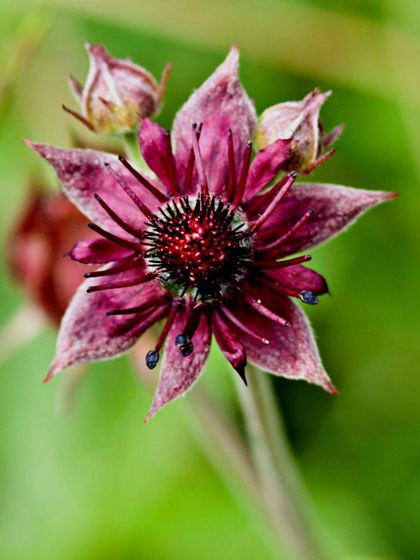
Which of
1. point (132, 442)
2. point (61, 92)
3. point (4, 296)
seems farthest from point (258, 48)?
point (132, 442)

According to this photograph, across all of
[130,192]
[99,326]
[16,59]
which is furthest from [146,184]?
[16,59]

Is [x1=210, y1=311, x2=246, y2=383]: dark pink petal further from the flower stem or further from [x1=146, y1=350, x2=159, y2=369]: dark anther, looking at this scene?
the flower stem

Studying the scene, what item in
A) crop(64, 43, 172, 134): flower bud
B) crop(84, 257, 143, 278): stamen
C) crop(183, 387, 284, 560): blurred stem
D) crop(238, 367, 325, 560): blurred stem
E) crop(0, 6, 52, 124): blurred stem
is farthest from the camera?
crop(0, 6, 52, 124): blurred stem

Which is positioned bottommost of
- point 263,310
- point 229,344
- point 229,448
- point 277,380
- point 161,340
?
point 229,448

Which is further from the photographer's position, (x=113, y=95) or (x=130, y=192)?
(x=113, y=95)

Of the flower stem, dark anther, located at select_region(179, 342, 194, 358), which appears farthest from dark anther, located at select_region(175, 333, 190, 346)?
the flower stem

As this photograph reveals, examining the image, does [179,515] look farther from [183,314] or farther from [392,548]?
[183,314]

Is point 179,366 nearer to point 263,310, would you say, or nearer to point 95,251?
point 263,310
